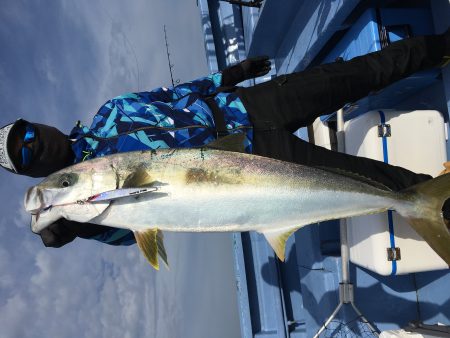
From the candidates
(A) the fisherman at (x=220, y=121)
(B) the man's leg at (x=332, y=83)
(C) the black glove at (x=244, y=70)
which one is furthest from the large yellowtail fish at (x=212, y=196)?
(C) the black glove at (x=244, y=70)

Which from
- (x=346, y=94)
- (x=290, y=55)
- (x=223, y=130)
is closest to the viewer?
A: (x=223, y=130)

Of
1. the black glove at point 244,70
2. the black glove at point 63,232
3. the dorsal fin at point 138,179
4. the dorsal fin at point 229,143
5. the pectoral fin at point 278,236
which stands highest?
the black glove at point 244,70

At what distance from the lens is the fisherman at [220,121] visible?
8.80 ft

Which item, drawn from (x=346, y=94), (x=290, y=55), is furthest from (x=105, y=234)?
(x=290, y=55)

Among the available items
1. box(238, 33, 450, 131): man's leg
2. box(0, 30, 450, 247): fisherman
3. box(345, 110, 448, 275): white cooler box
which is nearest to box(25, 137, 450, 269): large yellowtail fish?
box(0, 30, 450, 247): fisherman

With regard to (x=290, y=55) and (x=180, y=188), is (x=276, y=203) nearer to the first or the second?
(x=180, y=188)

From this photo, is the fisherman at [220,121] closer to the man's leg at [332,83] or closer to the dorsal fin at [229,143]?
the man's leg at [332,83]

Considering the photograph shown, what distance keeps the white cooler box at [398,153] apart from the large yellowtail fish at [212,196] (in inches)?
40.5

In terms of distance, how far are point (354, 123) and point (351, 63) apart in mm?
828

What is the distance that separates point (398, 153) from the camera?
3.69 m

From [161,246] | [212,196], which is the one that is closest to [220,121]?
[212,196]

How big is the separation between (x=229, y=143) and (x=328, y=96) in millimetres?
1230

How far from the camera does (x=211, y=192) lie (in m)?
2.37

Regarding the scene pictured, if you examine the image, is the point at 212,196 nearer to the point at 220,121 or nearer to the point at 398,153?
the point at 220,121
